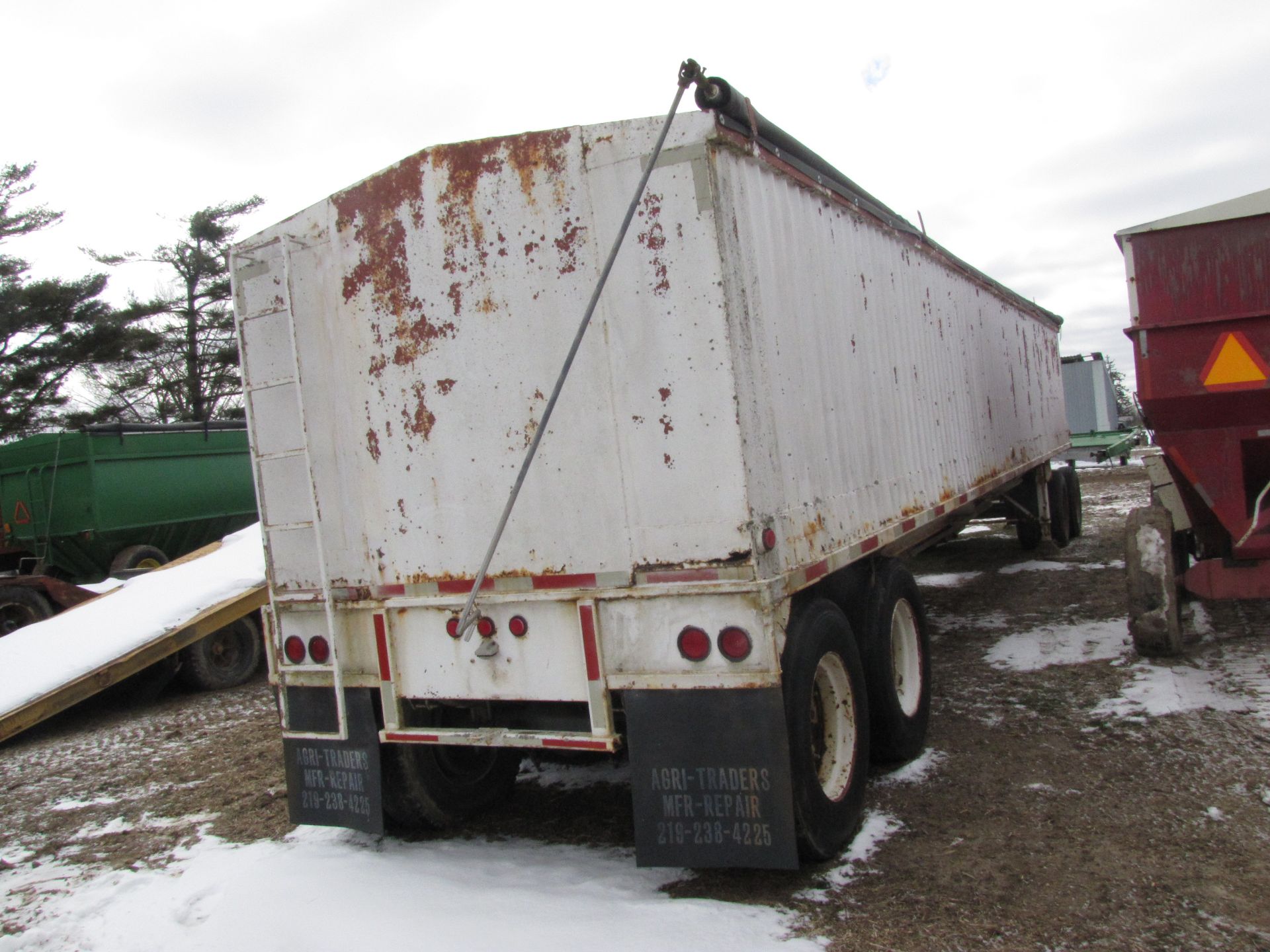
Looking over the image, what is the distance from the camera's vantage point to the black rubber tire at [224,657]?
8.55 metres

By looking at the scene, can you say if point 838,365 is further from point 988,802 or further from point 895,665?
point 988,802

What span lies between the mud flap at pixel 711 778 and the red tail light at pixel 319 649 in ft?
4.88

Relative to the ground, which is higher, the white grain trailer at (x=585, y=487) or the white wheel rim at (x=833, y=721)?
the white grain trailer at (x=585, y=487)

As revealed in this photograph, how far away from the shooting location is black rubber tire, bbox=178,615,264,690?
8.55 meters

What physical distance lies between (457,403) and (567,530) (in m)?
0.73

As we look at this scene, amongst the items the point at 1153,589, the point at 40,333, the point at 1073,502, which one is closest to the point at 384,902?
the point at 1153,589

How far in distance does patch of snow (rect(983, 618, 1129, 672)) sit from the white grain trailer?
86.4 inches

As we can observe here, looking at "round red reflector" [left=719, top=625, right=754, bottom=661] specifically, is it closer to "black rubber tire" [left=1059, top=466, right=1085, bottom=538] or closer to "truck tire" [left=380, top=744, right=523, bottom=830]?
"truck tire" [left=380, top=744, right=523, bottom=830]

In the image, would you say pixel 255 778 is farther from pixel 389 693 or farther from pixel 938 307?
pixel 938 307

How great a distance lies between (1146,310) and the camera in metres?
6.11

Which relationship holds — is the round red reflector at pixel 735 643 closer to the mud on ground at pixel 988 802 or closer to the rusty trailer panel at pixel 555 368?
the rusty trailer panel at pixel 555 368

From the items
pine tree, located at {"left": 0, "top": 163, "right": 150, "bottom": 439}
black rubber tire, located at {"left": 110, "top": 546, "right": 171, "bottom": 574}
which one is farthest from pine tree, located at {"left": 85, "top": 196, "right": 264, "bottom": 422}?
black rubber tire, located at {"left": 110, "top": 546, "right": 171, "bottom": 574}

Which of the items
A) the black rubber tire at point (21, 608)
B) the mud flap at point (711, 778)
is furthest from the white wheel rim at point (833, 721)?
the black rubber tire at point (21, 608)

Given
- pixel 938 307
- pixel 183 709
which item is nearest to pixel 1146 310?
pixel 938 307
